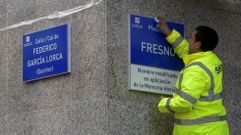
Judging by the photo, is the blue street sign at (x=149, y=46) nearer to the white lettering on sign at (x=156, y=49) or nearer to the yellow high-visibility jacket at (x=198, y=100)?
the white lettering on sign at (x=156, y=49)

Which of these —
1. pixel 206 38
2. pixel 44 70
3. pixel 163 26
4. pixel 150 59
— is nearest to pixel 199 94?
pixel 206 38

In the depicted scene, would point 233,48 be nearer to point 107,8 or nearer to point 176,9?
point 176,9

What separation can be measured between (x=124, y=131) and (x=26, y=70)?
1.39m

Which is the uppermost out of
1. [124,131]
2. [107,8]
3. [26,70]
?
[107,8]

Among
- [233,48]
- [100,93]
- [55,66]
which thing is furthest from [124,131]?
[233,48]

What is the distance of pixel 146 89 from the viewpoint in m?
7.52

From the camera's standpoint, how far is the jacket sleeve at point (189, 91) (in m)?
7.00

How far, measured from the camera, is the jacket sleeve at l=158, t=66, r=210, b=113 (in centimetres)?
700

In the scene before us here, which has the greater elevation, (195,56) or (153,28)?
(153,28)

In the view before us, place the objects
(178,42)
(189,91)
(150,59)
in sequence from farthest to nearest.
Result: (178,42), (150,59), (189,91)

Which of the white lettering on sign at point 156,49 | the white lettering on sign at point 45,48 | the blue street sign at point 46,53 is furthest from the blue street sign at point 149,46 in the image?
the white lettering on sign at point 45,48

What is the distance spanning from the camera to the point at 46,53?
7.85m

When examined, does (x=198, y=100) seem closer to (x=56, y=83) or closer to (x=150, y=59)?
(x=150, y=59)

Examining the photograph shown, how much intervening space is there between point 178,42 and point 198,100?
81 centimetres
